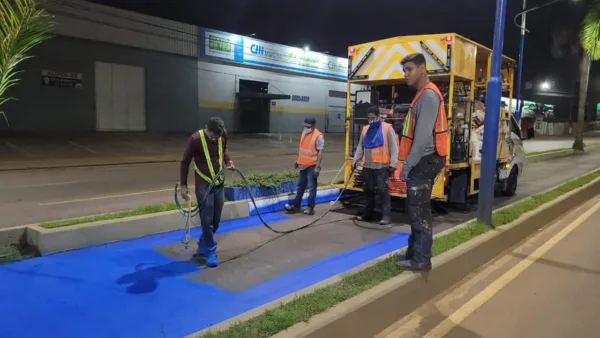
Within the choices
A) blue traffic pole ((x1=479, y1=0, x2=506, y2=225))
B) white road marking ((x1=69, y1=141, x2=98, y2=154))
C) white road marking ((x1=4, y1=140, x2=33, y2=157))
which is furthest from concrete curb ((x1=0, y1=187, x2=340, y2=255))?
white road marking ((x1=69, y1=141, x2=98, y2=154))

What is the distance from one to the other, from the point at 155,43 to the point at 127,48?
1.76m

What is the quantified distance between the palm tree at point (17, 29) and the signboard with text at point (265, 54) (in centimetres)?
2810

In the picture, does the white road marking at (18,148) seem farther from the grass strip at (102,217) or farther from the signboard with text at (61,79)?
the grass strip at (102,217)

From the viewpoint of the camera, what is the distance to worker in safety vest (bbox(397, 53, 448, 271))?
14.8ft

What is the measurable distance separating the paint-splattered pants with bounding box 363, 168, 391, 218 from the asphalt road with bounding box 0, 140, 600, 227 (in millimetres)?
4521

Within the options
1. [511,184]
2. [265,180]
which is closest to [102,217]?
[265,180]

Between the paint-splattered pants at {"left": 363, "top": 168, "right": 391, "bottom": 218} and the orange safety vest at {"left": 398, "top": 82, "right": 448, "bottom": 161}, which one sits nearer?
the orange safety vest at {"left": 398, "top": 82, "right": 448, "bottom": 161}

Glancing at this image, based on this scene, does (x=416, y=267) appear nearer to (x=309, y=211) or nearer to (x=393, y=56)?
(x=309, y=211)

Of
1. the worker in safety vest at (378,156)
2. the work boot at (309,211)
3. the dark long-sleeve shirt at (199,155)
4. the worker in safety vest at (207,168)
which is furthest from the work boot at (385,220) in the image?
the dark long-sleeve shirt at (199,155)

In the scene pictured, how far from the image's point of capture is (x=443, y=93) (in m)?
8.96

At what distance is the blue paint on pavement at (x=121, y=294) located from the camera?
12.6ft

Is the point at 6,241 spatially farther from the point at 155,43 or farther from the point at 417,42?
the point at 155,43

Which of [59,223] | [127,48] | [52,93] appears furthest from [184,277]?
[127,48]

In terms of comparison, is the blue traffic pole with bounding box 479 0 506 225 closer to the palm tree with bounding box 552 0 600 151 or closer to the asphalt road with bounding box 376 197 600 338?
the asphalt road with bounding box 376 197 600 338
